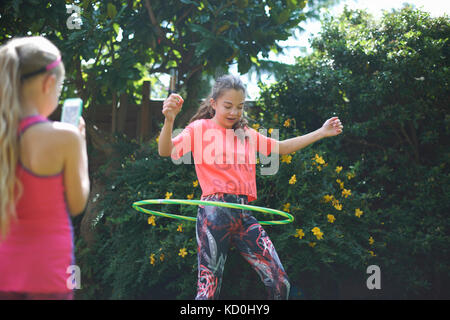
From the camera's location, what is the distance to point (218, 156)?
2828 mm

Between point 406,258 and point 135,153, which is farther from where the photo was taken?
point 135,153

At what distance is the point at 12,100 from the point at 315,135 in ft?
6.60

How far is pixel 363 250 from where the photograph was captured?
12.9ft

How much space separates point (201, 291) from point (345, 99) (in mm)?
3130

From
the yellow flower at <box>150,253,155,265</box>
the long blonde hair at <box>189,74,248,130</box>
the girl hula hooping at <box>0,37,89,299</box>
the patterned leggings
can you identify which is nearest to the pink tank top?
the girl hula hooping at <box>0,37,89,299</box>

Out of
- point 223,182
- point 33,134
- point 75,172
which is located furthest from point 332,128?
point 33,134

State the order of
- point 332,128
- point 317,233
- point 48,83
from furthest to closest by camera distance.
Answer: point 317,233
point 332,128
point 48,83

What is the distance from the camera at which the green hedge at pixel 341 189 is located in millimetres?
3926

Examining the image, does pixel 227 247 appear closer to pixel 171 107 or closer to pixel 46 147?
pixel 171 107

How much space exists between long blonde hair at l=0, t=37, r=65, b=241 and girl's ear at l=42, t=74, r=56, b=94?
19mm

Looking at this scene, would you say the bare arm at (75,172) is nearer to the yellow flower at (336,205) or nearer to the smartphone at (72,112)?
the smartphone at (72,112)

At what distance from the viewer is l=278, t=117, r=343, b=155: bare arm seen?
3078mm

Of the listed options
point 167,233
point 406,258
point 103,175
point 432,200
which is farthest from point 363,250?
point 103,175

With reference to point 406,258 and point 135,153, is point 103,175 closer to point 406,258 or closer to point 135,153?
point 135,153
